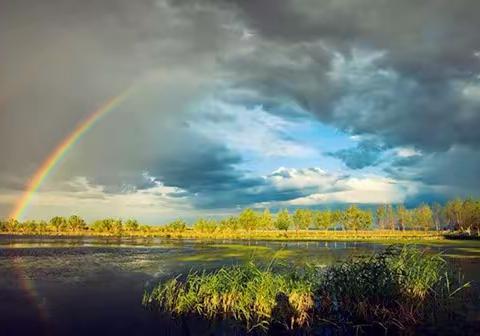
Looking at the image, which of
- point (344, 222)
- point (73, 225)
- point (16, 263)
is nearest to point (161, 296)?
point (16, 263)

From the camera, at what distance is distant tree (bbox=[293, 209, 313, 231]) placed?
154m

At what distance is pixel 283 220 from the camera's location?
15462 centimetres

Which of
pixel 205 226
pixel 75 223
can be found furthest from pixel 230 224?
pixel 75 223

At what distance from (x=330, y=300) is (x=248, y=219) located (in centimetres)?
12566

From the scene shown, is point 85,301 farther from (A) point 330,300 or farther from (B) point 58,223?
(B) point 58,223

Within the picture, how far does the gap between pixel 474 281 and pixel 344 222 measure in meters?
129

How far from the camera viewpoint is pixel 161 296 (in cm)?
2244

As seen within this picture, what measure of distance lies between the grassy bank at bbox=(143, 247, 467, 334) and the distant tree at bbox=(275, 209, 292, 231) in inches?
5314

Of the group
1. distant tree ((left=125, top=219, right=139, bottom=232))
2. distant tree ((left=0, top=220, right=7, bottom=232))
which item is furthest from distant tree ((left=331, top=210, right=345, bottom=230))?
distant tree ((left=0, top=220, right=7, bottom=232))

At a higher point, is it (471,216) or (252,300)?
(471,216)

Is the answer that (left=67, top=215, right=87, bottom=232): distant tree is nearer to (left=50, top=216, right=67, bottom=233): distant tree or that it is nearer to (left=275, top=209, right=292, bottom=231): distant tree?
(left=50, top=216, right=67, bottom=233): distant tree

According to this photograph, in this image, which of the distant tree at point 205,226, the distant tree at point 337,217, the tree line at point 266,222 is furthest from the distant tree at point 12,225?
the distant tree at point 337,217

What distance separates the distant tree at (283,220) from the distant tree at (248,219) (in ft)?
40.2

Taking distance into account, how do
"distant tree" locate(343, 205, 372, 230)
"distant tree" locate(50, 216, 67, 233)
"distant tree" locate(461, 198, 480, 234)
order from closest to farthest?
"distant tree" locate(461, 198, 480, 234)
"distant tree" locate(343, 205, 372, 230)
"distant tree" locate(50, 216, 67, 233)
